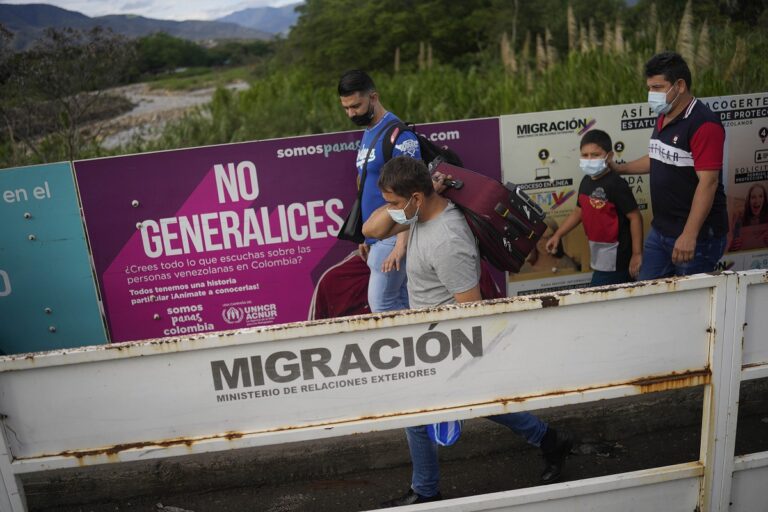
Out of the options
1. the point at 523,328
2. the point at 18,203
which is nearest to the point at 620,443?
the point at 523,328

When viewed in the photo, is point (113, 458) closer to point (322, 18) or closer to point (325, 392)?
point (325, 392)

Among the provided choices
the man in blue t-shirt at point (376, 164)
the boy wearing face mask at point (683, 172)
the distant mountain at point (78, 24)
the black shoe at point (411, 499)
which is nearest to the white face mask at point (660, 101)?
the boy wearing face mask at point (683, 172)

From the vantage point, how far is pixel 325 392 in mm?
2502

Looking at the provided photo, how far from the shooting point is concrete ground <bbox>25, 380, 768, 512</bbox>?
4.12 metres

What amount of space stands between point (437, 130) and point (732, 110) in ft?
7.53

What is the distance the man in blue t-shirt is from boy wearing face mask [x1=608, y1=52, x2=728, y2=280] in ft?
4.72

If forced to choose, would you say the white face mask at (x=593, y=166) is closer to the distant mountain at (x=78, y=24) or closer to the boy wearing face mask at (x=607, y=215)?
the boy wearing face mask at (x=607, y=215)

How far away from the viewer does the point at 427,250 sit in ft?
10.3

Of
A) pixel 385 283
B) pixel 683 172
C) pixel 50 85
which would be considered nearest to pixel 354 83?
pixel 385 283

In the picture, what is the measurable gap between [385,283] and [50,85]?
7107 millimetres

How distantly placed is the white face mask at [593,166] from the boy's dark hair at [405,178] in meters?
1.83

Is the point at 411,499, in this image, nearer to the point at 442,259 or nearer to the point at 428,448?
the point at 428,448

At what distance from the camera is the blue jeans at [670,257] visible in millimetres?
4109

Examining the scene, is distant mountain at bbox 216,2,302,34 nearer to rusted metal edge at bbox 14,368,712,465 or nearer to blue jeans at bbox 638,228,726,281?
blue jeans at bbox 638,228,726,281
